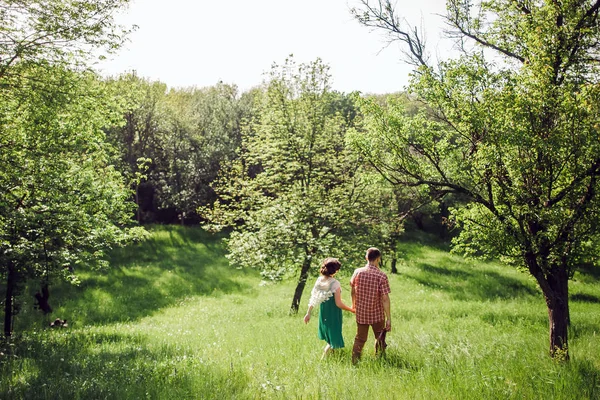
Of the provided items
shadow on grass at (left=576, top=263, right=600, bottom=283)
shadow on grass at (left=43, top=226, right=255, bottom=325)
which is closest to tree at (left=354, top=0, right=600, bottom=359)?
shadow on grass at (left=43, top=226, right=255, bottom=325)

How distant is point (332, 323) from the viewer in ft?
23.8

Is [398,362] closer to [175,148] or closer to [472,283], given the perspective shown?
[472,283]

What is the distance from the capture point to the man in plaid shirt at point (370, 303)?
23.4ft

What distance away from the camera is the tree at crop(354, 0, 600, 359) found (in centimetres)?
637

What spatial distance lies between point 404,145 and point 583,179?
3290mm

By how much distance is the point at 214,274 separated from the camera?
23.8 meters

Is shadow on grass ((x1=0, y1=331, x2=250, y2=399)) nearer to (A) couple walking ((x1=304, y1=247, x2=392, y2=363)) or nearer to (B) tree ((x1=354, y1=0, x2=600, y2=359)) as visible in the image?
(A) couple walking ((x1=304, y1=247, x2=392, y2=363))

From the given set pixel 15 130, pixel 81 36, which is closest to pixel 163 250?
pixel 15 130

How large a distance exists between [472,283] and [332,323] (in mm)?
17461

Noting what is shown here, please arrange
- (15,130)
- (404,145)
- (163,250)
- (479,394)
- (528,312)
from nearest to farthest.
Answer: (479,394)
(404,145)
(15,130)
(528,312)
(163,250)

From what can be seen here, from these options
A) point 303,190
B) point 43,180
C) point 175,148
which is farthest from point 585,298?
point 175,148

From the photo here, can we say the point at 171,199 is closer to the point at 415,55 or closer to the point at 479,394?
the point at 415,55

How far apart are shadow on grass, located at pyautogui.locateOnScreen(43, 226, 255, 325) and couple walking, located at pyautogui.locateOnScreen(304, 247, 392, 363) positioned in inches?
Result: 489

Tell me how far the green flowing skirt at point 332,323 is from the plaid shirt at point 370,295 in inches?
15.6
